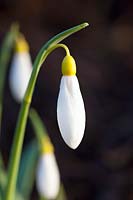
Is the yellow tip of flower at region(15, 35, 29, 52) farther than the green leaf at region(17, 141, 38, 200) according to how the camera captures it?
No

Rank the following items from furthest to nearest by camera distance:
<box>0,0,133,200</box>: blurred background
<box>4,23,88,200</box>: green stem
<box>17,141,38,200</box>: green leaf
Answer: <box>0,0,133,200</box>: blurred background
<box>17,141,38,200</box>: green leaf
<box>4,23,88,200</box>: green stem

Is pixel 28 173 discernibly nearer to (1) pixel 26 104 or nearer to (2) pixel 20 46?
(2) pixel 20 46

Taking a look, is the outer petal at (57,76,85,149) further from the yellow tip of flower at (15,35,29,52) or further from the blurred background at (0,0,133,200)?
the blurred background at (0,0,133,200)

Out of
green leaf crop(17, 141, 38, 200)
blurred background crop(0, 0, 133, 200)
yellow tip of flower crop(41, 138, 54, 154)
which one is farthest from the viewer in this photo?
blurred background crop(0, 0, 133, 200)

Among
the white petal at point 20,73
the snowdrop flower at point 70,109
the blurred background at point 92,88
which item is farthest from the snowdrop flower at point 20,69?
the blurred background at point 92,88

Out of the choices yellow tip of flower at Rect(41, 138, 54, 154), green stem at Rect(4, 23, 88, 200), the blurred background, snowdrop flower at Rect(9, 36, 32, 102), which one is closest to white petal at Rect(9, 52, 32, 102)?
snowdrop flower at Rect(9, 36, 32, 102)

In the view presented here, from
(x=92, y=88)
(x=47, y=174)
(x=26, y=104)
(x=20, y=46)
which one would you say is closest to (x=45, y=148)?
(x=47, y=174)
